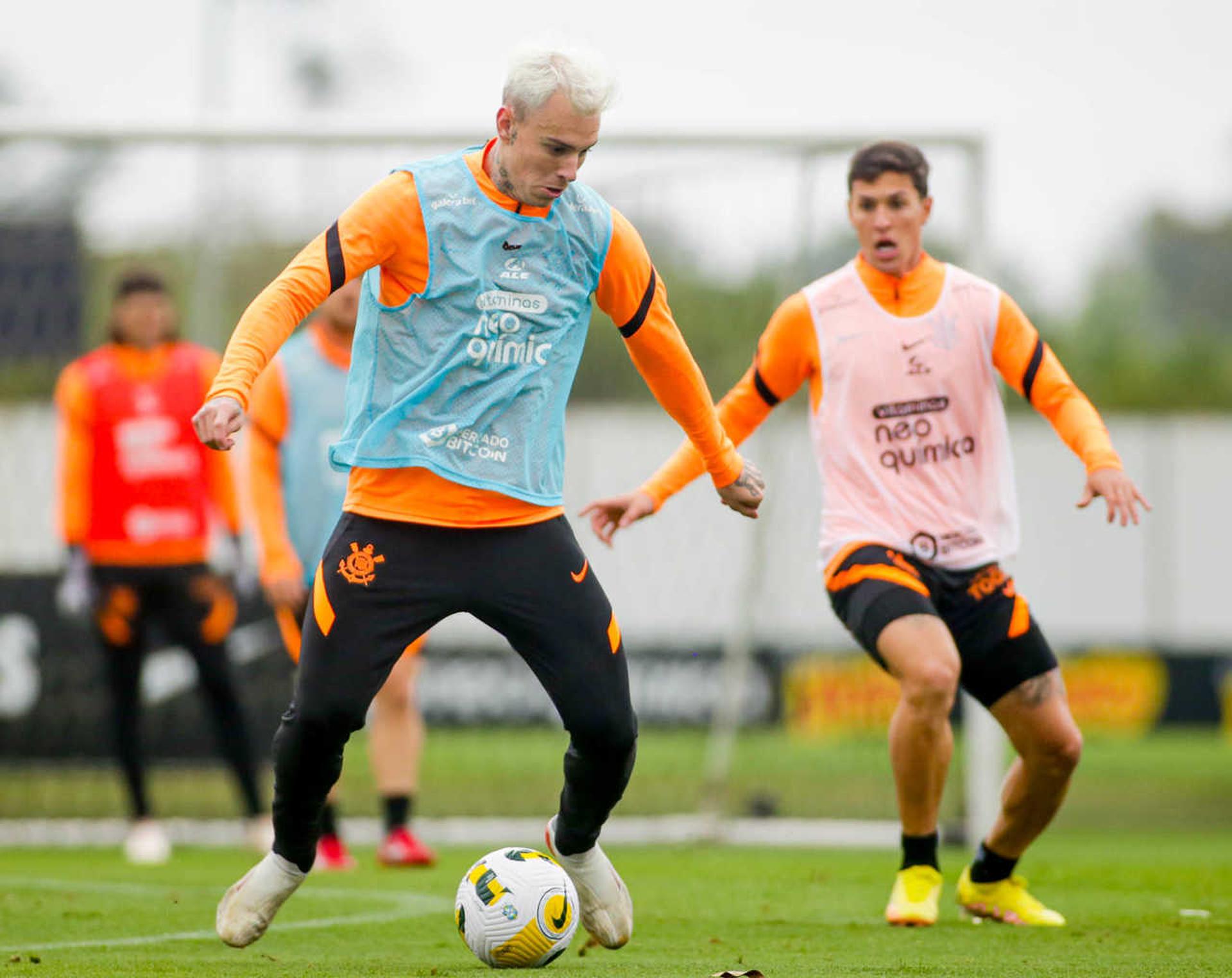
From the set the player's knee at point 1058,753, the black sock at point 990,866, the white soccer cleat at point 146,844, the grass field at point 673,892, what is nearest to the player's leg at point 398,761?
the grass field at point 673,892

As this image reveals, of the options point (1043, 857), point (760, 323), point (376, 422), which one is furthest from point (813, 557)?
point (376, 422)

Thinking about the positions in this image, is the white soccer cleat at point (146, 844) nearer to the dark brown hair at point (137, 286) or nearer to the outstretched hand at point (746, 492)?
the dark brown hair at point (137, 286)

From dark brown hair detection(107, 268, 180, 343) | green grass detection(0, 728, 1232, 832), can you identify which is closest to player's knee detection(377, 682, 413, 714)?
dark brown hair detection(107, 268, 180, 343)

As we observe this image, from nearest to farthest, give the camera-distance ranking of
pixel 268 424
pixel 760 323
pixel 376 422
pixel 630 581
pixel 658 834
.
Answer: pixel 376 422, pixel 268 424, pixel 658 834, pixel 760 323, pixel 630 581

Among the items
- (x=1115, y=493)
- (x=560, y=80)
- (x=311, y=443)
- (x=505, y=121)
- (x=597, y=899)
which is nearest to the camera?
(x=560, y=80)

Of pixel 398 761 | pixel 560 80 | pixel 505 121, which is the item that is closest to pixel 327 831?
pixel 398 761

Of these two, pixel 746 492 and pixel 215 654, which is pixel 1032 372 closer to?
pixel 746 492

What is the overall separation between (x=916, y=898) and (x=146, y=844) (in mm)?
4182

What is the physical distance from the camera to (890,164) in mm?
6086

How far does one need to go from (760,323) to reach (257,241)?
291cm

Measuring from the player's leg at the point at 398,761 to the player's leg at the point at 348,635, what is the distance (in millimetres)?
3135

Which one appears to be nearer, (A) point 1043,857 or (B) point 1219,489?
(A) point 1043,857

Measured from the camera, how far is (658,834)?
397 inches

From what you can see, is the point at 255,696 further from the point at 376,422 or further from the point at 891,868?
the point at 376,422
